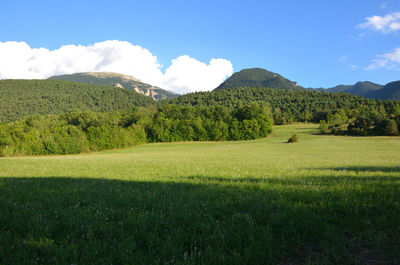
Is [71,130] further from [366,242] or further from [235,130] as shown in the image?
[366,242]

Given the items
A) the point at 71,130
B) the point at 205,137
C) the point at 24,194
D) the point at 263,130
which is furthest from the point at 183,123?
the point at 24,194

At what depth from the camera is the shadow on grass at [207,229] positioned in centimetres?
437

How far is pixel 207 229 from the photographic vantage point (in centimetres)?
540

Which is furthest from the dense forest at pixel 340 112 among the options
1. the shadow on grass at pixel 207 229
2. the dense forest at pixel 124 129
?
the shadow on grass at pixel 207 229

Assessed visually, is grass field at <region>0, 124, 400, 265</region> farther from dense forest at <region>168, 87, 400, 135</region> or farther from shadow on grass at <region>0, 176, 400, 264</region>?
dense forest at <region>168, 87, 400, 135</region>

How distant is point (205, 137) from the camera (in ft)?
361

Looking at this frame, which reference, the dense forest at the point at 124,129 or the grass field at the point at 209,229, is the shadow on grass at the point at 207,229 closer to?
the grass field at the point at 209,229

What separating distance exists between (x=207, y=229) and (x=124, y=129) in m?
100

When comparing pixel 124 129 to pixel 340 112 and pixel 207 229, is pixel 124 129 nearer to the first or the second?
pixel 207 229

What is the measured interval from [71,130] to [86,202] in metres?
85.2

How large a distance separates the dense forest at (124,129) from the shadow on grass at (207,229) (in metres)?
75.7

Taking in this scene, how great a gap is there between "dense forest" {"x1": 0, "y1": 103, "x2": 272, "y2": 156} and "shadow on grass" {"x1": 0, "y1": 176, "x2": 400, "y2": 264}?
7573 centimetres

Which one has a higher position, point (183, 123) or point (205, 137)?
point (183, 123)

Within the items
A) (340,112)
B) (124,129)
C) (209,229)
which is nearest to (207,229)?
(209,229)
